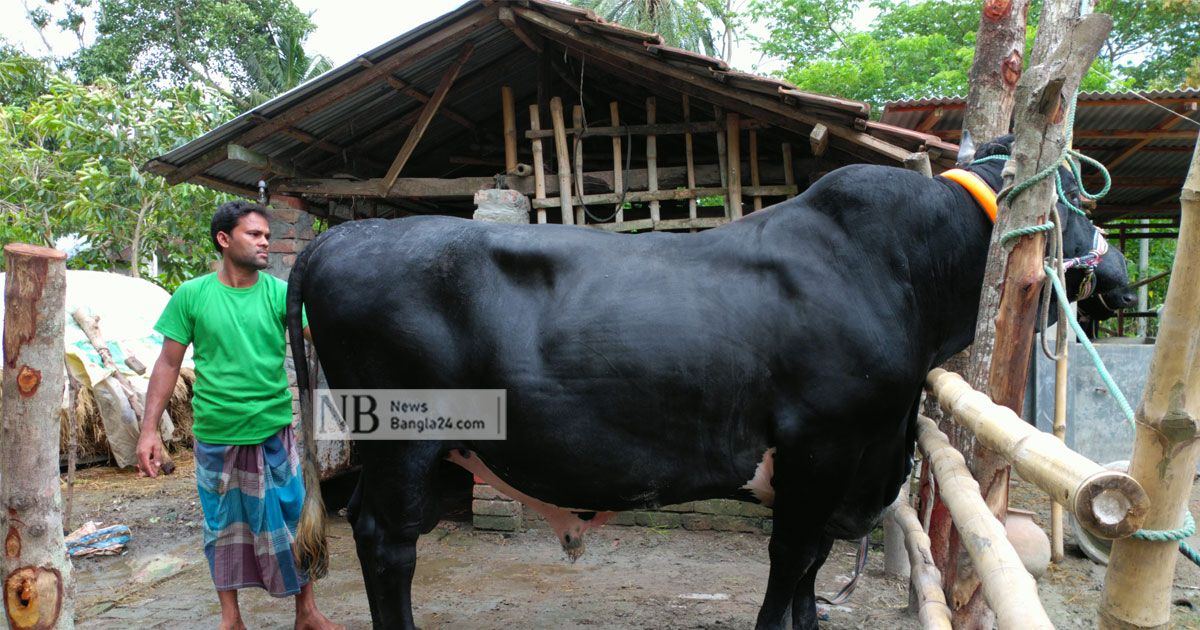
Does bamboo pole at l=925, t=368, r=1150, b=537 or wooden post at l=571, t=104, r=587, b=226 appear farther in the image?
wooden post at l=571, t=104, r=587, b=226

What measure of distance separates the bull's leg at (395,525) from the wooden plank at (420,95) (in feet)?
9.92

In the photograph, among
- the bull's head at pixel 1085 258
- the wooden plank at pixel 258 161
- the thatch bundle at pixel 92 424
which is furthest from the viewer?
the thatch bundle at pixel 92 424

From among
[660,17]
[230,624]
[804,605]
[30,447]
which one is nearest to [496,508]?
[230,624]

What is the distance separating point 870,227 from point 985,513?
1.05 m

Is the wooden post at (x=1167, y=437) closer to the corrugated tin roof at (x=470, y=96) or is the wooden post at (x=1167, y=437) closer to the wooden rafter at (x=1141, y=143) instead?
the corrugated tin roof at (x=470, y=96)

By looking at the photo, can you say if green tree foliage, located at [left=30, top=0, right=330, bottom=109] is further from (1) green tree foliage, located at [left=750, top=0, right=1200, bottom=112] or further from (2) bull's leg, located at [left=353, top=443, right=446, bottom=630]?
(2) bull's leg, located at [left=353, top=443, right=446, bottom=630]

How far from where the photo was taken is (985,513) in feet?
5.96

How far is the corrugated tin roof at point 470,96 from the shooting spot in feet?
14.3

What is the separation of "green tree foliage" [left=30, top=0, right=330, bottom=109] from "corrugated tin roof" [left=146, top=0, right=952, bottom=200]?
15.4 meters

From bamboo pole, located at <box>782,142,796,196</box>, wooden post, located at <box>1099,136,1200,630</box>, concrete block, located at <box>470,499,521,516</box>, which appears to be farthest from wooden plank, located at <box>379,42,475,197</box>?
wooden post, located at <box>1099,136,1200,630</box>

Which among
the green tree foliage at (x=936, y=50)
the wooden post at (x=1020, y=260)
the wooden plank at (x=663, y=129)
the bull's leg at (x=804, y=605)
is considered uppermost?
the green tree foliage at (x=936, y=50)

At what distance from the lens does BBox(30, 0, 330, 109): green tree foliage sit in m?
19.5

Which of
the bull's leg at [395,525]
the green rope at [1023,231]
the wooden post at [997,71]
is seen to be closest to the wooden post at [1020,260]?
the green rope at [1023,231]

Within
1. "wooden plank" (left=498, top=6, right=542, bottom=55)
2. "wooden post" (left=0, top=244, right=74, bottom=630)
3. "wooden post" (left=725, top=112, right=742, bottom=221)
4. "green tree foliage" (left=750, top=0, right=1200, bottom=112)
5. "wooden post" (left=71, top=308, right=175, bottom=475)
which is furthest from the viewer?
"green tree foliage" (left=750, top=0, right=1200, bottom=112)
